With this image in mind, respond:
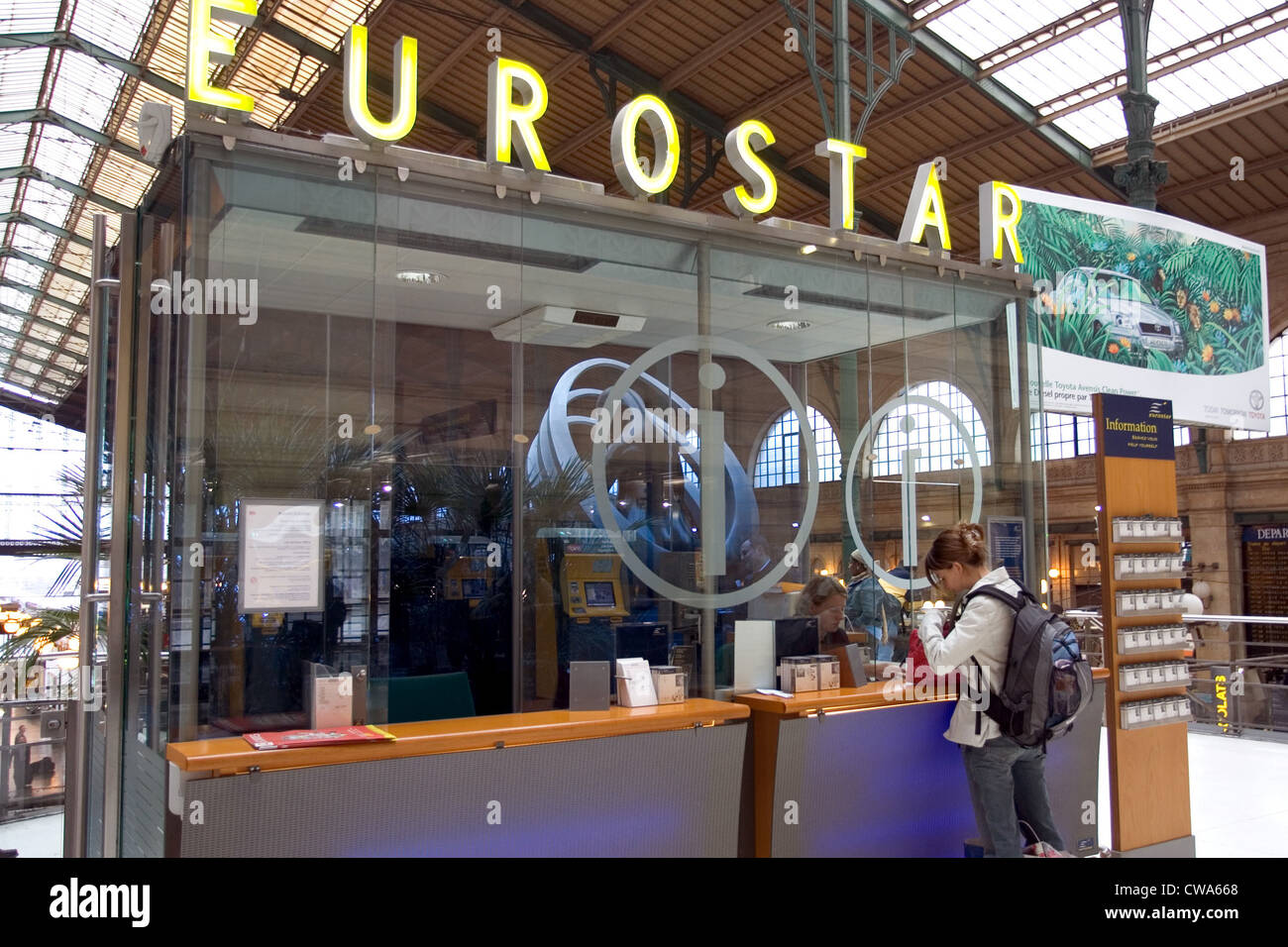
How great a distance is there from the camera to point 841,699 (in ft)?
16.0

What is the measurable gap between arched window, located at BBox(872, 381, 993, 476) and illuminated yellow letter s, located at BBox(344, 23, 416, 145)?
2.99 m

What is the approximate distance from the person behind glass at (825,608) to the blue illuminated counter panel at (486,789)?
0.93 meters

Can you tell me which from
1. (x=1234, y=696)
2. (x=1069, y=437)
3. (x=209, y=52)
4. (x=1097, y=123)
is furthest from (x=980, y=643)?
(x=1069, y=437)

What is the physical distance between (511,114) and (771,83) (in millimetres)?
12067

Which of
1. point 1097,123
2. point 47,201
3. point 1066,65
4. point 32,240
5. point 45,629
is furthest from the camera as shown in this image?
point 32,240

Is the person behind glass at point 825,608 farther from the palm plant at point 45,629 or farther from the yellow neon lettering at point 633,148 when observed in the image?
the palm plant at point 45,629

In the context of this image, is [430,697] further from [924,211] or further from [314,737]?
[924,211]

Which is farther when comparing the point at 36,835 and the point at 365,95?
the point at 36,835

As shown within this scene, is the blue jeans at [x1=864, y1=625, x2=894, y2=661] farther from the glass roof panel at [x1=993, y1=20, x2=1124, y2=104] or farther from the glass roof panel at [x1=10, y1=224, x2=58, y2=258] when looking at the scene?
the glass roof panel at [x1=10, y1=224, x2=58, y2=258]

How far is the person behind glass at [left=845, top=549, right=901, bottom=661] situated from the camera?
568 cm

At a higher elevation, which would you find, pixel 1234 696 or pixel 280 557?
pixel 280 557

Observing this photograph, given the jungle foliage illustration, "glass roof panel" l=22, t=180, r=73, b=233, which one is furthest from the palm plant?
"glass roof panel" l=22, t=180, r=73, b=233
